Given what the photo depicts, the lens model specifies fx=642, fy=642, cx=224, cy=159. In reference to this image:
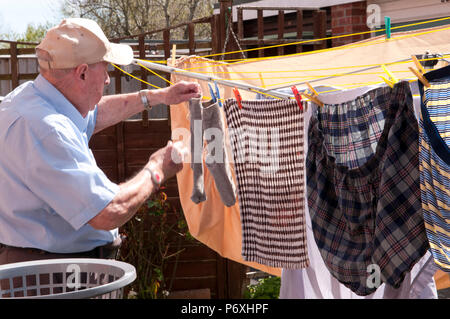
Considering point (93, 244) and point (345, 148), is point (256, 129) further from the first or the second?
point (93, 244)

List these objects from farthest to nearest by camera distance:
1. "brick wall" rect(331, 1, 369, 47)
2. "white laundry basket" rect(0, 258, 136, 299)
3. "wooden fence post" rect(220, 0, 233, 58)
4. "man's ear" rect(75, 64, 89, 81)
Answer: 1. "brick wall" rect(331, 1, 369, 47)
2. "wooden fence post" rect(220, 0, 233, 58)
3. "man's ear" rect(75, 64, 89, 81)
4. "white laundry basket" rect(0, 258, 136, 299)

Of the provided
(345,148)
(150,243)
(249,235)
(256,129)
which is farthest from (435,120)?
(150,243)

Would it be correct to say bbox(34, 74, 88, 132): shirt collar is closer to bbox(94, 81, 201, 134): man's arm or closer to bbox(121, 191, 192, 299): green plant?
bbox(94, 81, 201, 134): man's arm

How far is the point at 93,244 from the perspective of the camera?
2.24 metres

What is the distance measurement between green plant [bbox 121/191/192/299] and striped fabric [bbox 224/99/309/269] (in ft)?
5.83

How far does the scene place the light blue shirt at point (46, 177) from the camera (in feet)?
6.27

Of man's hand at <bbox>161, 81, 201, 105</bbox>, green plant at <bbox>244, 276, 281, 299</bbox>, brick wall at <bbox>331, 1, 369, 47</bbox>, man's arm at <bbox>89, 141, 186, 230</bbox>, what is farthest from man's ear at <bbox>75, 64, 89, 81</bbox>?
brick wall at <bbox>331, 1, 369, 47</bbox>

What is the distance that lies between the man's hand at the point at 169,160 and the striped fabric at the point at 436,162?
0.77m

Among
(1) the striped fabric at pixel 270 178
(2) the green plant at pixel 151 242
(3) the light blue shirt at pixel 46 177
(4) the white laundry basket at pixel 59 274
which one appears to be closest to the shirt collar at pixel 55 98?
(3) the light blue shirt at pixel 46 177

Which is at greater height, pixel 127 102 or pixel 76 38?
pixel 76 38

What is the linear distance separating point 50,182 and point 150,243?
281cm

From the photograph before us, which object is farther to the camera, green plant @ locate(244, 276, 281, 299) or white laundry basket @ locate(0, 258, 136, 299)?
green plant @ locate(244, 276, 281, 299)

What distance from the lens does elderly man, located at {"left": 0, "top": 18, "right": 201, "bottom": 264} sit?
192 cm

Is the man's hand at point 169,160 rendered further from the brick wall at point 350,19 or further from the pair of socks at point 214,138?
the brick wall at point 350,19
